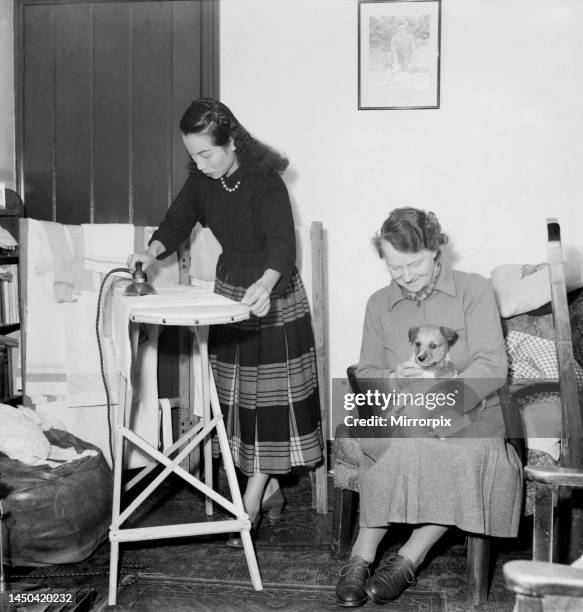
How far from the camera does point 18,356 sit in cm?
334

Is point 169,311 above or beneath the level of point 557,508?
above

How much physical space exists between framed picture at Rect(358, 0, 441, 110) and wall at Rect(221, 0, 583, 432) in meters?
0.05

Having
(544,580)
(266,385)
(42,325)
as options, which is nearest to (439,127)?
(266,385)

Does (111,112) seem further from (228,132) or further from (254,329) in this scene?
(254,329)

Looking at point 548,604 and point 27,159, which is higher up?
point 27,159

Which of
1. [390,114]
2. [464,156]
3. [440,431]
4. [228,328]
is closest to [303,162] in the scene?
[390,114]

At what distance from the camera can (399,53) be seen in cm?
345

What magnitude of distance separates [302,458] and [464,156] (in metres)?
1.51

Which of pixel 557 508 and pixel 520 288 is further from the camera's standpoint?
pixel 520 288

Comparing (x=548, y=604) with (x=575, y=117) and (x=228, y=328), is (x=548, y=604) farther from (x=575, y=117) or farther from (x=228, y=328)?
(x=575, y=117)

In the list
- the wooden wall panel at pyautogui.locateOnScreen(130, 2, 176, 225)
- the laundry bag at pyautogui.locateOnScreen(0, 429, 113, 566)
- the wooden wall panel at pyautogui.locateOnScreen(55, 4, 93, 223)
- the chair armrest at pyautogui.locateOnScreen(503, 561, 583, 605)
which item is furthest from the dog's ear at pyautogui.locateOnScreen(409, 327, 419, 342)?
the wooden wall panel at pyautogui.locateOnScreen(55, 4, 93, 223)

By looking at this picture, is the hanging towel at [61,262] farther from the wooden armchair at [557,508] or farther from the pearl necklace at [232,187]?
the wooden armchair at [557,508]

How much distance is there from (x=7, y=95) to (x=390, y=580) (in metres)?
2.68

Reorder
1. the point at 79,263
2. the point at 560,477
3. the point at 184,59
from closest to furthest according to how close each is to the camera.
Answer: the point at 560,477 < the point at 79,263 < the point at 184,59
